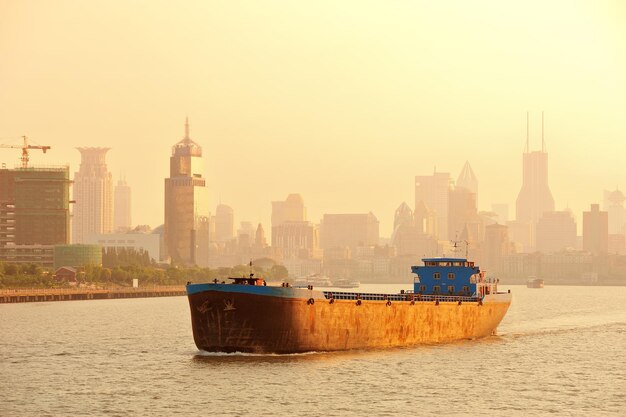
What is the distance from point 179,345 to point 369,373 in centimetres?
2629

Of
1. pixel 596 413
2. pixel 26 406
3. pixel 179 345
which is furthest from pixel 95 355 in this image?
pixel 596 413

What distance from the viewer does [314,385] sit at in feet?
257

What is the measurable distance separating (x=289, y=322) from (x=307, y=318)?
1.84m

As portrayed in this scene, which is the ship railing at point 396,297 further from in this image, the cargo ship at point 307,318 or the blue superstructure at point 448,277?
the blue superstructure at point 448,277

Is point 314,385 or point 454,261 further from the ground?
point 454,261

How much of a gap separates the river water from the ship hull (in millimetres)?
1229

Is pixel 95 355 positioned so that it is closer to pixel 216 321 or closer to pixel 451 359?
pixel 216 321

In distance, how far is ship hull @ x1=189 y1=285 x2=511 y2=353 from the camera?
3588 inches

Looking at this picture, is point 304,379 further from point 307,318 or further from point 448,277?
point 448,277

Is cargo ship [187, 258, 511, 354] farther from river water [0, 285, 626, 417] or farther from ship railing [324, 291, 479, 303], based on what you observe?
river water [0, 285, 626, 417]

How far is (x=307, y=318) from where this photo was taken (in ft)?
306

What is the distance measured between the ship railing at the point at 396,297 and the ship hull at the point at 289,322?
62 cm

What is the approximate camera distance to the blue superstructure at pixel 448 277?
398 feet

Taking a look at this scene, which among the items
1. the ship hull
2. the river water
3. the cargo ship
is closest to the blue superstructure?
the river water
